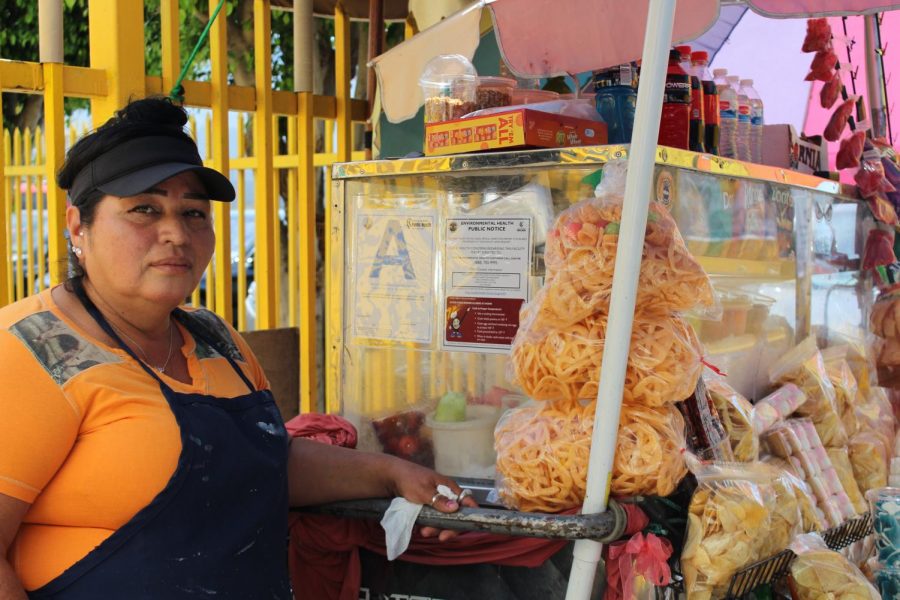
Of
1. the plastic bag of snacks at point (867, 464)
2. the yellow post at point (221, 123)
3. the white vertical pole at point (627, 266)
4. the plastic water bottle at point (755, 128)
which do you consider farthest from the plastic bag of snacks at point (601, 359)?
the yellow post at point (221, 123)

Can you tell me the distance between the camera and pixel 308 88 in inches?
161

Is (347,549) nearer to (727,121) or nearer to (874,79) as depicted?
(727,121)

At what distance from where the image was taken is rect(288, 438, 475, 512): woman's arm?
81.6 inches

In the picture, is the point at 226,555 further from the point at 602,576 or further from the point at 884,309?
the point at 884,309

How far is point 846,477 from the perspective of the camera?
2633 mm

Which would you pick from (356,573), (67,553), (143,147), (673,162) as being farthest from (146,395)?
(673,162)

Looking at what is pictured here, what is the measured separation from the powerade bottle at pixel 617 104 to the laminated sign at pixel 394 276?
523mm

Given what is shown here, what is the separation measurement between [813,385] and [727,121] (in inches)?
31.6

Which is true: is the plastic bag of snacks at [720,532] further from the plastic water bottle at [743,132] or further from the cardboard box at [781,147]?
the cardboard box at [781,147]

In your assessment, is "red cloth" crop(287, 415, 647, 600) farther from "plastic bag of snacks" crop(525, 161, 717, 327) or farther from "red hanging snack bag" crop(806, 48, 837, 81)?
"red hanging snack bag" crop(806, 48, 837, 81)

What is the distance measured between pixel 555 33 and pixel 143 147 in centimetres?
131

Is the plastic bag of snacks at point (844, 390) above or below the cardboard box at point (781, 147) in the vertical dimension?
below

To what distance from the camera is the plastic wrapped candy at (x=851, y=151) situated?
3.42 metres

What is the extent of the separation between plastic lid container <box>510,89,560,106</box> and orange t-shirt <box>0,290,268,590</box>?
135cm
